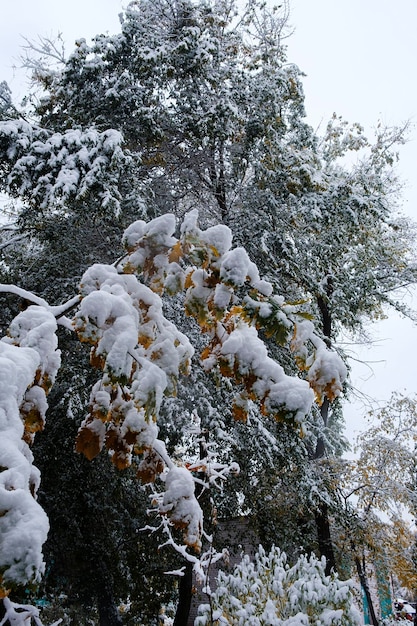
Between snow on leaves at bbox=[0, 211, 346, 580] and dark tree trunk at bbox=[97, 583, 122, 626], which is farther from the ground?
snow on leaves at bbox=[0, 211, 346, 580]

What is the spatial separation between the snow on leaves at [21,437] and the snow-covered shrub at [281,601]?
3689 millimetres

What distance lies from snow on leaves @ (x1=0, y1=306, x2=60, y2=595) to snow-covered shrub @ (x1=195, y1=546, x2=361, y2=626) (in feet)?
12.1

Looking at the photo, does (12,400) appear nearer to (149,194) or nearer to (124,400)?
(124,400)

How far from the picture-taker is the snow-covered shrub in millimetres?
4508

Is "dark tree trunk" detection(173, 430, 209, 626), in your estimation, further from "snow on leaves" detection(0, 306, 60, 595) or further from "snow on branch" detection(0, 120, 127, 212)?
"snow on leaves" detection(0, 306, 60, 595)

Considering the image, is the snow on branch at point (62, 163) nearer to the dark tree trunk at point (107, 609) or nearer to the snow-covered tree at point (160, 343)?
the snow-covered tree at point (160, 343)

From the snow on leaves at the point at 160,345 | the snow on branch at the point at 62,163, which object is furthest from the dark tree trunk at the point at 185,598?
the snow on leaves at the point at 160,345

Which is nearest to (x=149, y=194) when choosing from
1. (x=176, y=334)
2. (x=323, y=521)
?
(x=176, y=334)

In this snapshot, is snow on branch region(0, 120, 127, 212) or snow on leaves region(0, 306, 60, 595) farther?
snow on branch region(0, 120, 127, 212)

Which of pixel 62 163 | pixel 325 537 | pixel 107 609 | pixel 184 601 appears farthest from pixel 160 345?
pixel 107 609

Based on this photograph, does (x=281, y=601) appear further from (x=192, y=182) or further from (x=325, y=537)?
(x=192, y=182)

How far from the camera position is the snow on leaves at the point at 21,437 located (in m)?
0.92

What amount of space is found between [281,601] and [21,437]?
15.4 ft

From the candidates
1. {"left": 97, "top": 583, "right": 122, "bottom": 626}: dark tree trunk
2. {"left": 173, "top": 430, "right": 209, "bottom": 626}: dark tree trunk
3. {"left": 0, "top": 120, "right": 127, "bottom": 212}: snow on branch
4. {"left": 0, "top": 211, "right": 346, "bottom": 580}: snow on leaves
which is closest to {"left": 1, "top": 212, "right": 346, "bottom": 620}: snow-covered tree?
{"left": 0, "top": 211, "right": 346, "bottom": 580}: snow on leaves
